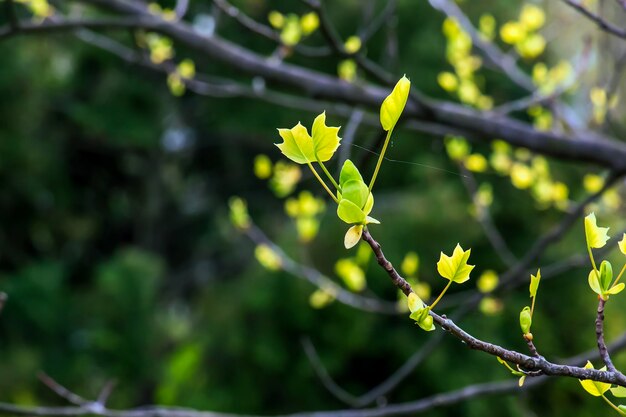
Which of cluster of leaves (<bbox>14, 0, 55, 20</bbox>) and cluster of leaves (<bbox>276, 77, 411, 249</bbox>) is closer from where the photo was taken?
cluster of leaves (<bbox>276, 77, 411, 249</bbox>)

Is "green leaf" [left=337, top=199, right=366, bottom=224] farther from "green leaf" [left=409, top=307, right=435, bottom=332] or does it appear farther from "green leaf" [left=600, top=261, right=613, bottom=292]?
"green leaf" [left=600, top=261, right=613, bottom=292]

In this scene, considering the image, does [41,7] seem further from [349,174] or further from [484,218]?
[349,174]

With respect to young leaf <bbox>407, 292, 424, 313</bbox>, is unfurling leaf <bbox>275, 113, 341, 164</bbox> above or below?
above

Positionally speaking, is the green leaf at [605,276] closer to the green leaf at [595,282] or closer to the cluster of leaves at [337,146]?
the green leaf at [595,282]

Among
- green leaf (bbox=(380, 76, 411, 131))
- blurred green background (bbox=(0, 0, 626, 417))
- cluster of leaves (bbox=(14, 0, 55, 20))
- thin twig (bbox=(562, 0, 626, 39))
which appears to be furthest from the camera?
blurred green background (bbox=(0, 0, 626, 417))

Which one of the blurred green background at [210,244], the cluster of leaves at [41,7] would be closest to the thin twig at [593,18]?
the blurred green background at [210,244]

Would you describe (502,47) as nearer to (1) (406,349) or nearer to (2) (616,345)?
(1) (406,349)

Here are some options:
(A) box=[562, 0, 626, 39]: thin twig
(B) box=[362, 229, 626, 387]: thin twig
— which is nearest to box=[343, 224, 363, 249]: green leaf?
(B) box=[362, 229, 626, 387]: thin twig
